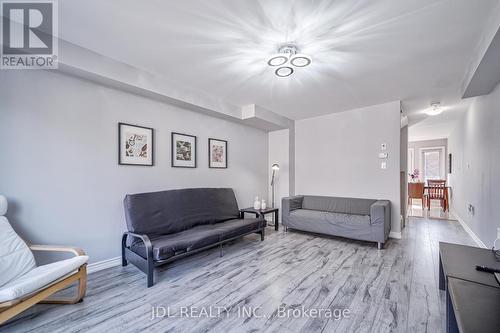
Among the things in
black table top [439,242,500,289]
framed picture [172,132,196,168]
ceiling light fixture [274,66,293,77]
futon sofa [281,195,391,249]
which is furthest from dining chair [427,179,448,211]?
framed picture [172,132,196,168]

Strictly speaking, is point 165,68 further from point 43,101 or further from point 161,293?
point 161,293

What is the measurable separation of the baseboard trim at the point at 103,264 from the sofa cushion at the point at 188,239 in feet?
1.29

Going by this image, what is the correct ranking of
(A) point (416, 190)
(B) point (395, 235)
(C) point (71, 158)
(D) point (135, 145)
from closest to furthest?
(C) point (71, 158)
(D) point (135, 145)
(B) point (395, 235)
(A) point (416, 190)

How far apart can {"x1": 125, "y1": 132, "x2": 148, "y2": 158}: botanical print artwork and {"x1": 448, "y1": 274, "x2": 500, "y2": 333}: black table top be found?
3.26m

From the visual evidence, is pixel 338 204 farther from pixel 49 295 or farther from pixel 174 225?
pixel 49 295

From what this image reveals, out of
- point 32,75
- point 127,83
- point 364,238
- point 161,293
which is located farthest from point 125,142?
point 364,238

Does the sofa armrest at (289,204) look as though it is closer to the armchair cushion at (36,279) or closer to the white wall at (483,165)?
the white wall at (483,165)

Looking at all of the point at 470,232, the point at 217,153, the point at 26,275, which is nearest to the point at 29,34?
the point at 26,275

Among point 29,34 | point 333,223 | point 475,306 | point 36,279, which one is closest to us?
point 475,306

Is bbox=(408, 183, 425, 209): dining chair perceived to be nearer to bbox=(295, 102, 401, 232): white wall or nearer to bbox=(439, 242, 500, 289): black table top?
bbox=(295, 102, 401, 232): white wall

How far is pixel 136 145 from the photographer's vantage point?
2975 millimetres

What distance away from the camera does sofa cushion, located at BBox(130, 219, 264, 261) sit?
234 cm

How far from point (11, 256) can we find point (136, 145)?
5.23 ft

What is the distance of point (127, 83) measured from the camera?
266 cm
